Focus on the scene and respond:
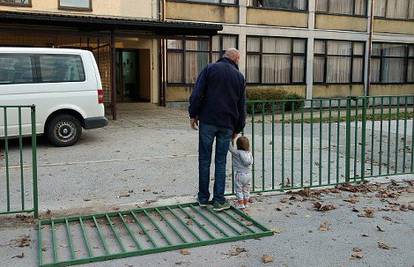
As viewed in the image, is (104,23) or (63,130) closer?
(63,130)

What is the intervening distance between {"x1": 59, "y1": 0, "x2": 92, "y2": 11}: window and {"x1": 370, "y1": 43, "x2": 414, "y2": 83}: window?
15.5 m

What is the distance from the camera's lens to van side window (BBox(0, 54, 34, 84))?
31.6ft

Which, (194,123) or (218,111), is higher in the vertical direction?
(218,111)

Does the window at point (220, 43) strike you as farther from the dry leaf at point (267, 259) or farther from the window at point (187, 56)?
the dry leaf at point (267, 259)

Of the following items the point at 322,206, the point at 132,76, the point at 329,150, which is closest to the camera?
the point at 322,206

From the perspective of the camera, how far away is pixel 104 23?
14.8 m

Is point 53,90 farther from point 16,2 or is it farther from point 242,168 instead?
point 16,2

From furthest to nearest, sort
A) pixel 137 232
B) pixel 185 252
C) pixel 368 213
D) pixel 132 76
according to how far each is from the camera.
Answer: pixel 132 76
pixel 368 213
pixel 137 232
pixel 185 252

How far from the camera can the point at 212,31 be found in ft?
56.3

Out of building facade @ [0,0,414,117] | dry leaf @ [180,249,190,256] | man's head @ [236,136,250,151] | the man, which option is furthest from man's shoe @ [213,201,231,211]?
building facade @ [0,0,414,117]

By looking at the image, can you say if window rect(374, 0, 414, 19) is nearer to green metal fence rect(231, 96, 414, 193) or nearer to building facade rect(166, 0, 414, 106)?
building facade rect(166, 0, 414, 106)

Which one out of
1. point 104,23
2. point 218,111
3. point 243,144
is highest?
point 104,23

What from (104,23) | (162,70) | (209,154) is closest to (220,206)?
(209,154)

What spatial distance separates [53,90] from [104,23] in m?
5.18
